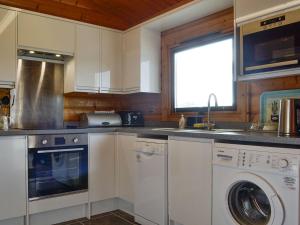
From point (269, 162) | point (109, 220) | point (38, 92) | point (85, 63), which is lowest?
point (109, 220)

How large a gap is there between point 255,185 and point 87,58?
2.34 meters

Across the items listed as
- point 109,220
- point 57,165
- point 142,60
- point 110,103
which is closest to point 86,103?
point 110,103

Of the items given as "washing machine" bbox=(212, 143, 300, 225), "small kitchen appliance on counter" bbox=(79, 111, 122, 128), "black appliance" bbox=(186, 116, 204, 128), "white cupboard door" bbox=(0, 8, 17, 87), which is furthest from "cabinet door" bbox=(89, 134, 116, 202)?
"washing machine" bbox=(212, 143, 300, 225)

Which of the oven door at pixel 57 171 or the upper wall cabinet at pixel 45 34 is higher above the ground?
the upper wall cabinet at pixel 45 34

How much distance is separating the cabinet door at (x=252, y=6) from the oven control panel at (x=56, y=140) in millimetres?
1868

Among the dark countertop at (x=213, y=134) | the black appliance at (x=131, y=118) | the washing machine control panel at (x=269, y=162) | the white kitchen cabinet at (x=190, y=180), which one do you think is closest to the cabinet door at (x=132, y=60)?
the black appliance at (x=131, y=118)

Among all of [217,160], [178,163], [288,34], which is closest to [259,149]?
[217,160]

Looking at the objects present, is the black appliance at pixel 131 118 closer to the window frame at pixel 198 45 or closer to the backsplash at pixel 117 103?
the backsplash at pixel 117 103

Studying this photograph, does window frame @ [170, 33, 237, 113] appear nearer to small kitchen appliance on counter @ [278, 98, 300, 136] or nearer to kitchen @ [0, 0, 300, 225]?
kitchen @ [0, 0, 300, 225]

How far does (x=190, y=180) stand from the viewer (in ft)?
6.92

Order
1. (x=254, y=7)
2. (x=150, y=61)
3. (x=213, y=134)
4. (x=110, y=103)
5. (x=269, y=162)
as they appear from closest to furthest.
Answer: (x=269, y=162) < (x=213, y=134) < (x=254, y=7) < (x=150, y=61) < (x=110, y=103)

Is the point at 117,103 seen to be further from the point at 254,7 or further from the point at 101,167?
the point at 254,7

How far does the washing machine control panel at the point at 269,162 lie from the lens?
150cm

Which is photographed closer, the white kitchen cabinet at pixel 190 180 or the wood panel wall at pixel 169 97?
the white kitchen cabinet at pixel 190 180
